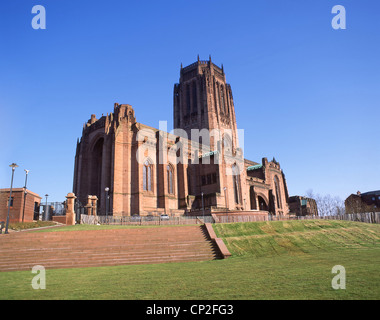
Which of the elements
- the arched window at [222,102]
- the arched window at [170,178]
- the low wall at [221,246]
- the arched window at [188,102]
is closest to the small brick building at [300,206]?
the arched window at [222,102]

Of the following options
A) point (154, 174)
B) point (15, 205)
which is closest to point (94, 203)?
point (15, 205)

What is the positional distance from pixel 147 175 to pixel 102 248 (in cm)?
2611

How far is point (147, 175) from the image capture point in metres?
41.8

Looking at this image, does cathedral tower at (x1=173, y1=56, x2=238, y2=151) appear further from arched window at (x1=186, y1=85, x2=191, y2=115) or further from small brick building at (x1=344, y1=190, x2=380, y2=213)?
small brick building at (x1=344, y1=190, x2=380, y2=213)

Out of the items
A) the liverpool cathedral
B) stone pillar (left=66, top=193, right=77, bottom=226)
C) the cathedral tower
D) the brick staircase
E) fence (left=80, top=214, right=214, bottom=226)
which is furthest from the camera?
the cathedral tower

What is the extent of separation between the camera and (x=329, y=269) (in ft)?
30.9

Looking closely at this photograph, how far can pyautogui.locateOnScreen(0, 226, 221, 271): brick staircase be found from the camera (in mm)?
14117

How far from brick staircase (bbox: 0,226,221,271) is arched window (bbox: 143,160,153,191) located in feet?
71.2

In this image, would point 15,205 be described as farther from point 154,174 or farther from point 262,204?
point 262,204

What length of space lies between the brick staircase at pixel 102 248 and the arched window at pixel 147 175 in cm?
2171

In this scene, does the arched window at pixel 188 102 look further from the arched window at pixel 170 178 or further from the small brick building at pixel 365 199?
the small brick building at pixel 365 199

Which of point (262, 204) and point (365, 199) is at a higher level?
point (365, 199)

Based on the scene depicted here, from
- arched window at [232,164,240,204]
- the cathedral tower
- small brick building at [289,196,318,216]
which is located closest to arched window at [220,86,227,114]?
the cathedral tower

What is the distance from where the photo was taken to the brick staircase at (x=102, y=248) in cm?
1412
